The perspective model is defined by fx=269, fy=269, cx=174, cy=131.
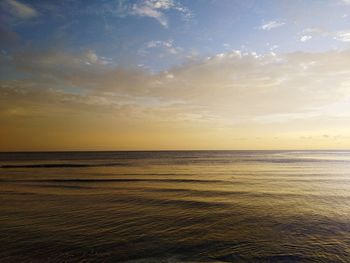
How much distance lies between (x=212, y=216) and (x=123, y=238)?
7.10m

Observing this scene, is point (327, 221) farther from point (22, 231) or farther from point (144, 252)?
point (22, 231)

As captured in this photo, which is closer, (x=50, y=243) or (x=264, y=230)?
(x=50, y=243)

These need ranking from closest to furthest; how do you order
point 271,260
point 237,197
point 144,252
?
1. point 271,260
2. point 144,252
3. point 237,197

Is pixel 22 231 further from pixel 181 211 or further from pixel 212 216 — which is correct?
pixel 212 216

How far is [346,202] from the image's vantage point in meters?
23.3

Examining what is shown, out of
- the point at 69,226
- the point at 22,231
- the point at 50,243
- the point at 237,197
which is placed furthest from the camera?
the point at 237,197

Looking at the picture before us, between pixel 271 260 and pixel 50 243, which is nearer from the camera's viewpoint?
pixel 271 260

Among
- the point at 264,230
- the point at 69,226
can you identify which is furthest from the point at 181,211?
the point at 69,226

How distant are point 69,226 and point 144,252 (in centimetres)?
642

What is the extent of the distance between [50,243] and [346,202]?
76.2 ft

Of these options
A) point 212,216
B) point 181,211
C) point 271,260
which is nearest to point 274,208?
point 212,216

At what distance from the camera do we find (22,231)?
1489 centimetres

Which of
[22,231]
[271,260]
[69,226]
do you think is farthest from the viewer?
[69,226]

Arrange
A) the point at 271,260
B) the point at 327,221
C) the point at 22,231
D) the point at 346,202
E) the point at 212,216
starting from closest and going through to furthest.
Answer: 1. the point at 271,260
2. the point at 22,231
3. the point at 327,221
4. the point at 212,216
5. the point at 346,202
